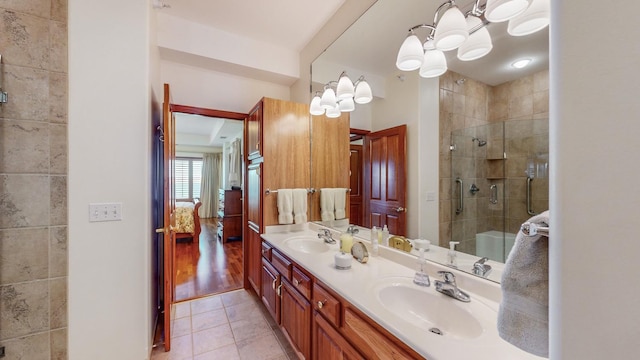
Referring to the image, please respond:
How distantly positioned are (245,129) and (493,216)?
2644mm

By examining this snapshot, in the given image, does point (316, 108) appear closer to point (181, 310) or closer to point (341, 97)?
point (341, 97)

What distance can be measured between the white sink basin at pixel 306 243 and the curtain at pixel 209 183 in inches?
266

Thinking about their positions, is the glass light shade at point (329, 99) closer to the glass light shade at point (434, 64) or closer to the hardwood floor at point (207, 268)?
the glass light shade at point (434, 64)

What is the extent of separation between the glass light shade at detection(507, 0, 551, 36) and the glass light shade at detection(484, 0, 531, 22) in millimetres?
24

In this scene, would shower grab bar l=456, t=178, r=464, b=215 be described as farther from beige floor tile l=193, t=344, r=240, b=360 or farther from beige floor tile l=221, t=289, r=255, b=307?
beige floor tile l=221, t=289, r=255, b=307

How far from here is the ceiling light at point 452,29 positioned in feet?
3.73

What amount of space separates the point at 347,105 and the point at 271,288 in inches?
68.8

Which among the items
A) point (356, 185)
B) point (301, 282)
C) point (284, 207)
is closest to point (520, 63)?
point (356, 185)

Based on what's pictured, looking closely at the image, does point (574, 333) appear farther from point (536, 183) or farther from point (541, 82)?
point (541, 82)

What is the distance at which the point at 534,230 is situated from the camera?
0.52 m

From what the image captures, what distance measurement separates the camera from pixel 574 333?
1.13 feet

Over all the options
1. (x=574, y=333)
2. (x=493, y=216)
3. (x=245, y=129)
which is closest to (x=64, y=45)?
(x=245, y=129)

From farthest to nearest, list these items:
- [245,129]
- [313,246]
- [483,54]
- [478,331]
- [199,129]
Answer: [199,129], [245,129], [313,246], [483,54], [478,331]

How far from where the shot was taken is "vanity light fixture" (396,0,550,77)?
0.97m
